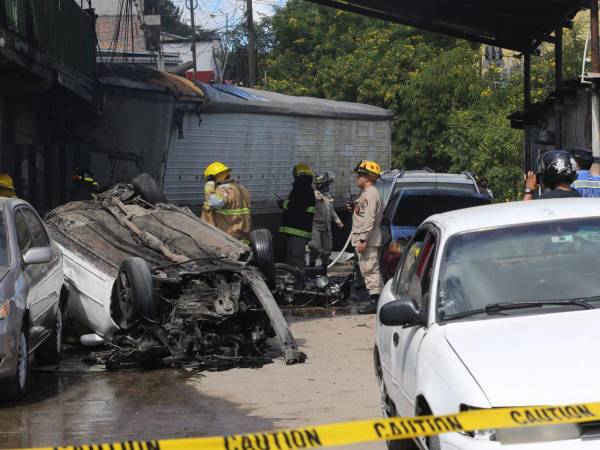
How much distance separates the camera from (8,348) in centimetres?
842

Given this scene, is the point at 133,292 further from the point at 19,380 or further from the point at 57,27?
the point at 57,27

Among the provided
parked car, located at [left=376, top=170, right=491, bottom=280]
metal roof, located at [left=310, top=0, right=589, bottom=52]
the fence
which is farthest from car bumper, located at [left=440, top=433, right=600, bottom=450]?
metal roof, located at [left=310, top=0, right=589, bottom=52]

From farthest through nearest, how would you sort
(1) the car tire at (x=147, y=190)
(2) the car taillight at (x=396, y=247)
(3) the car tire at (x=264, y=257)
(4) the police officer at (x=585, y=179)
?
(2) the car taillight at (x=396, y=247), (1) the car tire at (x=147, y=190), (3) the car tire at (x=264, y=257), (4) the police officer at (x=585, y=179)

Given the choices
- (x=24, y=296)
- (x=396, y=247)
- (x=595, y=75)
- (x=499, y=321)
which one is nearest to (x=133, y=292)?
(x=24, y=296)

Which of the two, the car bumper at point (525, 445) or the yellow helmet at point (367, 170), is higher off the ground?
the yellow helmet at point (367, 170)

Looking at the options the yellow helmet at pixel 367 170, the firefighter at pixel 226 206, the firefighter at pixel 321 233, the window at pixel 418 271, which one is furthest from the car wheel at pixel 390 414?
the firefighter at pixel 321 233

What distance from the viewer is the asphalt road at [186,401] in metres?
7.75

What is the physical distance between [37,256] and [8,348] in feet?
2.98

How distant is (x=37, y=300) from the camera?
946 centimetres

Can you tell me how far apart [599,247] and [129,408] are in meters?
3.91

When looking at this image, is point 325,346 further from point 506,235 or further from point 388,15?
point 388,15

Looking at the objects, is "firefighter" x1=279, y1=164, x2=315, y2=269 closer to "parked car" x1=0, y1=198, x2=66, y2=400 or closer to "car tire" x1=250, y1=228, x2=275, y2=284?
"car tire" x1=250, y1=228, x2=275, y2=284

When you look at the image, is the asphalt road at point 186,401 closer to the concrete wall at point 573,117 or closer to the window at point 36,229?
the window at point 36,229

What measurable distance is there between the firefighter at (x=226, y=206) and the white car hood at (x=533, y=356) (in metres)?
8.95
